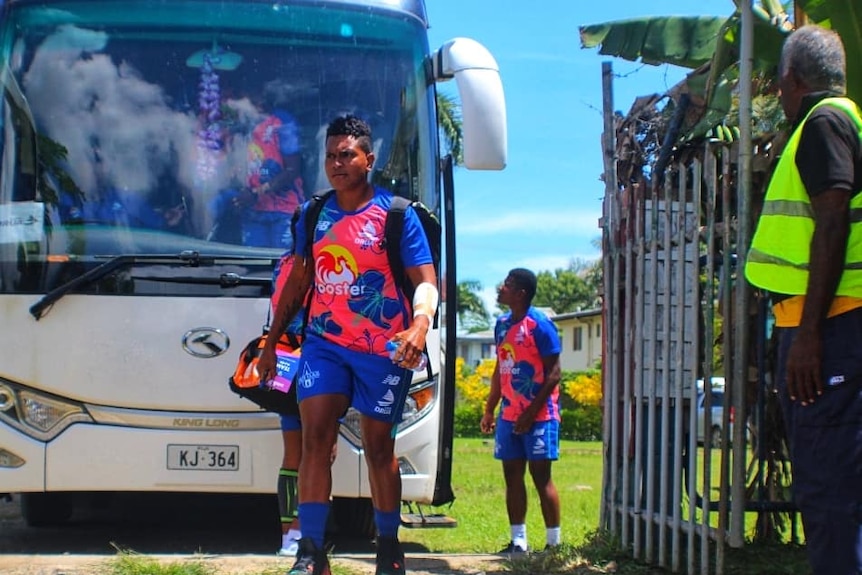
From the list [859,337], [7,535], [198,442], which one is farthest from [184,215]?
[859,337]

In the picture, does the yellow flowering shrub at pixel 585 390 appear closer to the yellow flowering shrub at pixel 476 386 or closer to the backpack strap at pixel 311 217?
the yellow flowering shrub at pixel 476 386

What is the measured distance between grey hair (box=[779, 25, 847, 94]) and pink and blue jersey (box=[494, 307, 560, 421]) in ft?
11.4

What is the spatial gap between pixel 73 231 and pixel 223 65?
1.27m

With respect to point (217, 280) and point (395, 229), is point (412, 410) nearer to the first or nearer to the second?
point (217, 280)

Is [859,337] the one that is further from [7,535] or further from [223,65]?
[7,535]

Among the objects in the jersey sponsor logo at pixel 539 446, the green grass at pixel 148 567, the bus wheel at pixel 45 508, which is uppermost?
the jersey sponsor logo at pixel 539 446

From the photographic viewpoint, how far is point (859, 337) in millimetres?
3418

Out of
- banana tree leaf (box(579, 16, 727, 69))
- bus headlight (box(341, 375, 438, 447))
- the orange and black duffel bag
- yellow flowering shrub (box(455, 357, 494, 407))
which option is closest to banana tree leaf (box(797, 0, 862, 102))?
banana tree leaf (box(579, 16, 727, 69))

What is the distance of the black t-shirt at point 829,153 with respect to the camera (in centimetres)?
340

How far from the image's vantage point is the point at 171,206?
609 centimetres

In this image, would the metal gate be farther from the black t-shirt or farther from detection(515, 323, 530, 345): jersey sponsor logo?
detection(515, 323, 530, 345): jersey sponsor logo

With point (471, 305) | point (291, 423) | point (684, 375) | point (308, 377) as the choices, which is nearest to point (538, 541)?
point (291, 423)

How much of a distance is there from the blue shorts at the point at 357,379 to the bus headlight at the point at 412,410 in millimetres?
1517

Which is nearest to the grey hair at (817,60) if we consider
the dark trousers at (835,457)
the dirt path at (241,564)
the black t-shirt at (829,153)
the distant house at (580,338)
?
the black t-shirt at (829,153)
